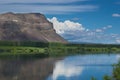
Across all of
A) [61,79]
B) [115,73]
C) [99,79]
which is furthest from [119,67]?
[61,79]

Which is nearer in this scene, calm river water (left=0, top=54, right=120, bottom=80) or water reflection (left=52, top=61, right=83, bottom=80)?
calm river water (left=0, top=54, right=120, bottom=80)

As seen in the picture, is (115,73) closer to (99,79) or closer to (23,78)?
(99,79)

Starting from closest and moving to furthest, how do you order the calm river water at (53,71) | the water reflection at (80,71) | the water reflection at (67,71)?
the water reflection at (80,71), the calm river water at (53,71), the water reflection at (67,71)

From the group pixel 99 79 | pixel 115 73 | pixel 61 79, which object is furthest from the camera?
pixel 61 79

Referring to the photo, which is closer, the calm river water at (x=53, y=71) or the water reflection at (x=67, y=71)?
the calm river water at (x=53, y=71)

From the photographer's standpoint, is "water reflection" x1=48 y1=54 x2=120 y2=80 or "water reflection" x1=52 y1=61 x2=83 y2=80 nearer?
"water reflection" x1=48 y1=54 x2=120 y2=80

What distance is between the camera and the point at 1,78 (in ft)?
219

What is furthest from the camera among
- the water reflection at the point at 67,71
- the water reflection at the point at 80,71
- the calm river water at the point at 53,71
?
the water reflection at the point at 67,71


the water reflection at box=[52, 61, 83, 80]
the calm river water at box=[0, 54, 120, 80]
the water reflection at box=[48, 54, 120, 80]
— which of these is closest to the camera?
the water reflection at box=[48, 54, 120, 80]

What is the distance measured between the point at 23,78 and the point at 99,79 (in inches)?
588

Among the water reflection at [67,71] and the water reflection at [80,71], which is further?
the water reflection at [67,71]

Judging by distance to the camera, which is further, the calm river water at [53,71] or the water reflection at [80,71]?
the calm river water at [53,71]

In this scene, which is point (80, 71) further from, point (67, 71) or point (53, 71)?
point (53, 71)

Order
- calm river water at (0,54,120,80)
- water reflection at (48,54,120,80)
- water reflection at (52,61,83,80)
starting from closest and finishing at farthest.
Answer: water reflection at (48,54,120,80) < calm river water at (0,54,120,80) < water reflection at (52,61,83,80)
